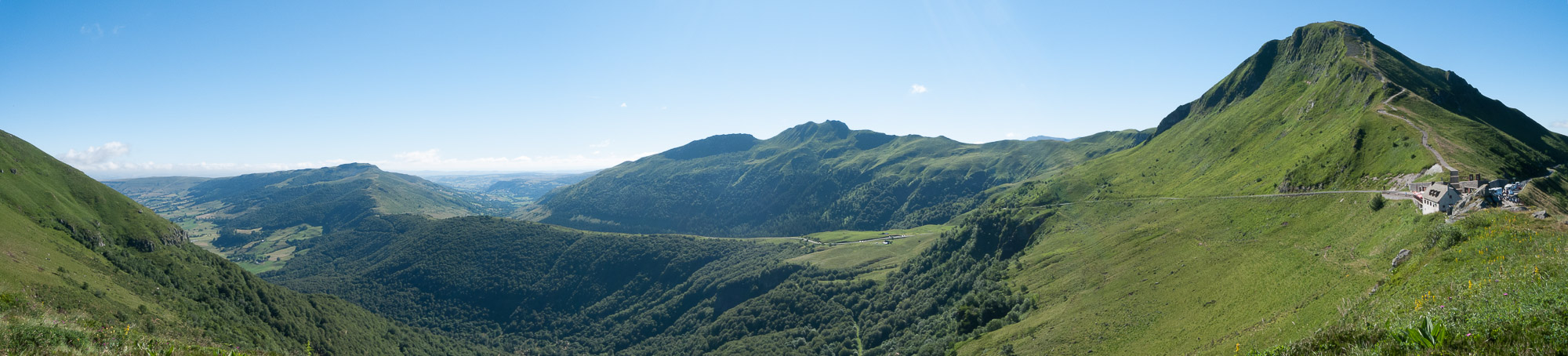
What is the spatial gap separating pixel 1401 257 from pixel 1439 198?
51.4 ft

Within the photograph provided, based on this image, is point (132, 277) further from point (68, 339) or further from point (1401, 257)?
point (1401, 257)

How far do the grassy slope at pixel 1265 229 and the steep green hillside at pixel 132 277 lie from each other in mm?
136281

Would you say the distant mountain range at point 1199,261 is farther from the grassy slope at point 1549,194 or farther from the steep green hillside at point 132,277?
the steep green hillside at point 132,277

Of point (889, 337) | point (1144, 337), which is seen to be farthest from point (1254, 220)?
point (889, 337)

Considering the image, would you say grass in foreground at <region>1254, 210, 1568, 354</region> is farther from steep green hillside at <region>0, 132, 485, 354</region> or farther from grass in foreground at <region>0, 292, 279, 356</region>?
steep green hillside at <region>0, 132, 485, 354</region>

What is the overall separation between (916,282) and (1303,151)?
10651 centimetres

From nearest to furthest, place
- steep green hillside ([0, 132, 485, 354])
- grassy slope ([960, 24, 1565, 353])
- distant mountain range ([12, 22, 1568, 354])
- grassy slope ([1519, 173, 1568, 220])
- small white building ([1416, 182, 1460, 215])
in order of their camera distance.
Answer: distant mountain range ([12, 22, 1568, 354])
grassy slope ([1519, 173, 1568, 220])
small white building ([1416, 182, 1460, 215])
grassy slope ([960, 24, 1565, 353])
steep green hillside ([0, 132, 485, 354])

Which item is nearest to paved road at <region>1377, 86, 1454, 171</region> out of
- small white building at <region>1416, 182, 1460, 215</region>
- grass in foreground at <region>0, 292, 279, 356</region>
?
small white building at <region>1416, 182, 1460, 215</region>

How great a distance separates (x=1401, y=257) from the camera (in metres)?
50.3

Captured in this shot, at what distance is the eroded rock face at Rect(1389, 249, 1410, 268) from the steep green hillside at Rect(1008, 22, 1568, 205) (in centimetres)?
3795

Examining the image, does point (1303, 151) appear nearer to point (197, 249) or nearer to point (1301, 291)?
point (1301, 291)

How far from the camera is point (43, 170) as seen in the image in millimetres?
172250

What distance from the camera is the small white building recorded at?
57625mm

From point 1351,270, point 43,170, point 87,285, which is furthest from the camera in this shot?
point 43,170
